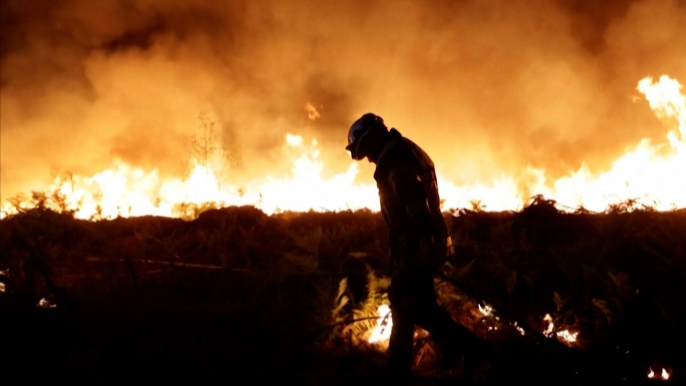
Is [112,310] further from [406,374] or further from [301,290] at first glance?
[406,374]

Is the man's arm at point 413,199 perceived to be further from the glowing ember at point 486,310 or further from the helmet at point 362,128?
the glowing ember at point 486,310

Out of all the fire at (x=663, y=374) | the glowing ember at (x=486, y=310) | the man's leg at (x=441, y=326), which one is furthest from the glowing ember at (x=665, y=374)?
the man's leg at (x=441, y=326)

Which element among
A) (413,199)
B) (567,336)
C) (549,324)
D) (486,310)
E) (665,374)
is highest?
(413,199)

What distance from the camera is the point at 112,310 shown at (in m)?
5.20

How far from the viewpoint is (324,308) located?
201 inches

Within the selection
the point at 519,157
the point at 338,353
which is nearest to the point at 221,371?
the point at 338,353

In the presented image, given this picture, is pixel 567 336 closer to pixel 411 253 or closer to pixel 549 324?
pixel 549 324

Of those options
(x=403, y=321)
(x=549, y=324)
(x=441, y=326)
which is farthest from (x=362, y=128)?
(x=549, y=324)

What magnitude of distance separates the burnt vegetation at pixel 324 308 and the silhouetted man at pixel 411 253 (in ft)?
0.79

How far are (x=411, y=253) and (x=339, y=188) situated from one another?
10.1 metres

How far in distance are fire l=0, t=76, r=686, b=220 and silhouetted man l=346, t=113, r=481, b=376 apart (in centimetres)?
580

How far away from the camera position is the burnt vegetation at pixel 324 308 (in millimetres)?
4195

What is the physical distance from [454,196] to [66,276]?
888 cm

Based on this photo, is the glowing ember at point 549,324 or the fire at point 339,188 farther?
the fire at point 339,188
